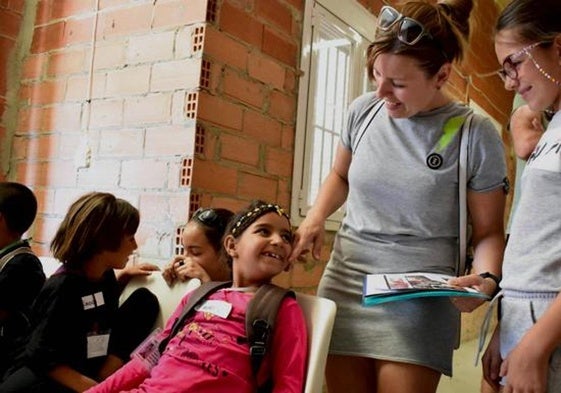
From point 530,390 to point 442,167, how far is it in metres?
0.45

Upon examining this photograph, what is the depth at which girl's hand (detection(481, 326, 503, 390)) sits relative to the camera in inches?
38.9

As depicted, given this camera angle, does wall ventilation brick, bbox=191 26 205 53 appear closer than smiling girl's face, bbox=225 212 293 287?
No

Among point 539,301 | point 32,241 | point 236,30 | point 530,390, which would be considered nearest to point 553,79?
point 539,301

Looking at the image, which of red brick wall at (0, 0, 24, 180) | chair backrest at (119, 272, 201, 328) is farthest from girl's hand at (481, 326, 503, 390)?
red brick wall at (0, 0, 24, 180)

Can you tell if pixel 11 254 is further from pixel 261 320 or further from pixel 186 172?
pixel 261 320

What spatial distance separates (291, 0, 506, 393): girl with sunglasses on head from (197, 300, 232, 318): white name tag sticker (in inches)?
10.8

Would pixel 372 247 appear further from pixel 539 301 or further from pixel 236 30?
pixel 236 30

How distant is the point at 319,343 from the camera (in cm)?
114

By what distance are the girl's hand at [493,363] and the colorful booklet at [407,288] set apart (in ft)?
0.31

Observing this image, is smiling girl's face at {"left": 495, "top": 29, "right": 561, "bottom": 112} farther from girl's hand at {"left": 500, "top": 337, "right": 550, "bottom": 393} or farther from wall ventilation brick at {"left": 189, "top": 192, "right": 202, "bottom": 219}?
wall ventilation brick at {"left": 189, "top": 192, "right": 202, "bottom": 219}

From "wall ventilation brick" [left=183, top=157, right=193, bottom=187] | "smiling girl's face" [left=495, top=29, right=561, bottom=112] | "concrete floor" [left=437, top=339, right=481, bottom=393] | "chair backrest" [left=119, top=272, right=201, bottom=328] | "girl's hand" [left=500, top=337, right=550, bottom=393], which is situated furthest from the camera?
"concrete floor" [left=437, top=339, right=481, bottom=393]

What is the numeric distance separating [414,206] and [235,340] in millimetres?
516

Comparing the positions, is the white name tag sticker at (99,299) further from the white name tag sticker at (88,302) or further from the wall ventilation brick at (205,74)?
the wall ventilation brick at (205,74)

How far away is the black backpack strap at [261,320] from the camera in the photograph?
119cm
